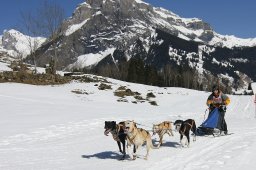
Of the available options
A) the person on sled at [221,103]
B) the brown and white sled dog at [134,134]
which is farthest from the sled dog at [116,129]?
the person on sled at [221,103]

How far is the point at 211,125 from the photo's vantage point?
15.6 metres

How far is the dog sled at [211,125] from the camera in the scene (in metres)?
15.6

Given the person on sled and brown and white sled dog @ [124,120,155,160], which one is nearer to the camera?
brown and white sled dog @ [124,120,155,160]

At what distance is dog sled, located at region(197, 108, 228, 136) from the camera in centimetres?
1556

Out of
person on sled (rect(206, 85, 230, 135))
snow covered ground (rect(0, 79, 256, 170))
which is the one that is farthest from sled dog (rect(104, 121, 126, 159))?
person on sled (rect(206, 85, 230, 135))

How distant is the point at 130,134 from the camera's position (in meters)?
10.8

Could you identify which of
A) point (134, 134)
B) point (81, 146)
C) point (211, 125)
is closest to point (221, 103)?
point (211, 125)

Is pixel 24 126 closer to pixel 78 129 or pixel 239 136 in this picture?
pixel 78 129

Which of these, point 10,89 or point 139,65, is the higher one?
point 139,65

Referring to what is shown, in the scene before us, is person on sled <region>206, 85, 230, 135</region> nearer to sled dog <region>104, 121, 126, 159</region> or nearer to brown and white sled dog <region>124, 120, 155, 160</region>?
brown and white sled dog <region>124, 120, 155, 160</region>

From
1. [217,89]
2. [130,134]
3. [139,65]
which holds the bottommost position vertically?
[130,134]

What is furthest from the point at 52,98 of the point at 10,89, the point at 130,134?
the point at 130,134

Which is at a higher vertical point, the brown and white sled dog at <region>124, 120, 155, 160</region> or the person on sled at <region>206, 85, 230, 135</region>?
the person on sled at <region>206, 85, 230, 135</region>

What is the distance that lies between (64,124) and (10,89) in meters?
16.2
